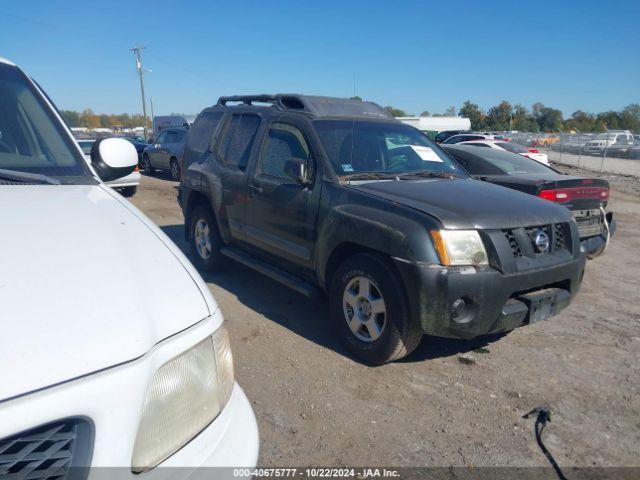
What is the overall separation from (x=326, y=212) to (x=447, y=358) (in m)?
1.50

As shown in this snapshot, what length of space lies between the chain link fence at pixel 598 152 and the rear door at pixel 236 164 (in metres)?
20.4

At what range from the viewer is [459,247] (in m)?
3.26

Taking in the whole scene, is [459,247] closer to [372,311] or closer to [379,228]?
[379,228]

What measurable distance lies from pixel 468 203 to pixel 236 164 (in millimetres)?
2685

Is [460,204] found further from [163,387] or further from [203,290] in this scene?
[163,387]

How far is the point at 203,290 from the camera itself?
6.08 ft

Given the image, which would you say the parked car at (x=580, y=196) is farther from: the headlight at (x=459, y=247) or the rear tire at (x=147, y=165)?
the rear tire at (x=147, y=165)

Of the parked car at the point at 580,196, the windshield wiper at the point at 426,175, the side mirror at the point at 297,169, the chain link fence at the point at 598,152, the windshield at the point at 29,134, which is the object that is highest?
the windshield at the point at 29,134

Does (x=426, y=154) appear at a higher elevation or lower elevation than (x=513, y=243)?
higher

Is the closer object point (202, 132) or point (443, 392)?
point (443, 392)

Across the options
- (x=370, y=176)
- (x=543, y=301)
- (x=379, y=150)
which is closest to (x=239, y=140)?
(x=379, y=150)

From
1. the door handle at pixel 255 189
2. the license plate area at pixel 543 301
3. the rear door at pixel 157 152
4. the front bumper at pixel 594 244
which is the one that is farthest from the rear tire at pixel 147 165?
the license plate area at pixel 543 301

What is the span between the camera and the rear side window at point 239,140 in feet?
17.2

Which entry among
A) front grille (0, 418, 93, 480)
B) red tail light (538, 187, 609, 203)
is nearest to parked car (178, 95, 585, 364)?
red tail light (538, 187, 609, 203)
